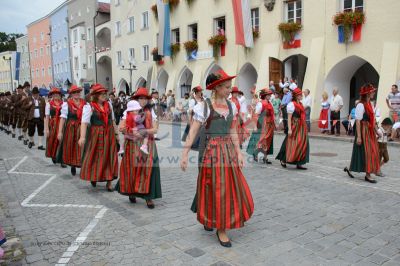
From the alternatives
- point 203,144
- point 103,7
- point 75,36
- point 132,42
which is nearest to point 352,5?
point 203,144

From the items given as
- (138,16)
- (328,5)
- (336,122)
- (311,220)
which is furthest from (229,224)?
(138,16)

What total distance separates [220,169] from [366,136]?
4050 mm

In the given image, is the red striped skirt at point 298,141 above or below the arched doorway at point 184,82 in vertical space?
below

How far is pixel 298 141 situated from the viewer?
830 cm

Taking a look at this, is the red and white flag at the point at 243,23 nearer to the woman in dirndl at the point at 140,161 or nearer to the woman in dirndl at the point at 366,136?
the woman in dirndl at the point at 366,136

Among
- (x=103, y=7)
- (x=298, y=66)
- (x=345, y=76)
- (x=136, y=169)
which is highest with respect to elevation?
(x=103, y=7)

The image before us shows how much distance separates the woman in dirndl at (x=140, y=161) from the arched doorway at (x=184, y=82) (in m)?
22.3

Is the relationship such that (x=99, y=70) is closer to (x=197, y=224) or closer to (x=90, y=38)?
(x=90, y=38)

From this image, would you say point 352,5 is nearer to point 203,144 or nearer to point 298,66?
point 298,66

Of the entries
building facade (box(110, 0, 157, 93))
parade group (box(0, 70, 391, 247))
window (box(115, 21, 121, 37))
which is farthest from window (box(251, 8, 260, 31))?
window (box(115, 21, 121, 37))

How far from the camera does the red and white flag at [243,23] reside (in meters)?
20.2

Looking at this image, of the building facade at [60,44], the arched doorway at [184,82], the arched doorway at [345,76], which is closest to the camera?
the arched doorway at [345,76]

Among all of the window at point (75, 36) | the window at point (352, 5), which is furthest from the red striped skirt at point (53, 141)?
the window at point (75, 36)

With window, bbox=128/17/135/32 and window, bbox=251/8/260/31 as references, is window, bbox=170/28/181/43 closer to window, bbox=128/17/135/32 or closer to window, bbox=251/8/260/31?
window, bbox=128/17/135/32
